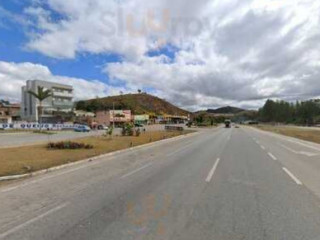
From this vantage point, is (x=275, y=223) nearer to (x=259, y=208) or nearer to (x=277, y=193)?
(x=259, y=208)

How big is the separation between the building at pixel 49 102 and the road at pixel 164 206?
104m

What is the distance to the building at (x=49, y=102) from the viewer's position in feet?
376

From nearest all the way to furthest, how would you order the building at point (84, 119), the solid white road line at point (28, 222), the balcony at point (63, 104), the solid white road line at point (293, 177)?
the solid white road line at point (28, 222) → the solid white road line at point (293, 177) → the building at point (84, 119) → the balcony at point (63, 104)

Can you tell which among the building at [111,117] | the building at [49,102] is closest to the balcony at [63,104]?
the building at [49,102]

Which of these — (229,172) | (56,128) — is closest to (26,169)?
(229,172)

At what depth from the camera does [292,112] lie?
184m

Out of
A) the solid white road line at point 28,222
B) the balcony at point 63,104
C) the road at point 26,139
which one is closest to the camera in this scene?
the solid white road line at point 28,222

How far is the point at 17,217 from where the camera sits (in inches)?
284

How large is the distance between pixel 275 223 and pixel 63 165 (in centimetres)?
1104

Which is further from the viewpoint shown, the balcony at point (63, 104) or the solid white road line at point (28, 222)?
the balcony at point (63, 104)

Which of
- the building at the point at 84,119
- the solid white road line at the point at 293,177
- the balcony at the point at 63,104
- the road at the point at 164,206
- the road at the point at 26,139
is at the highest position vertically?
the balcony at the point at 63,104

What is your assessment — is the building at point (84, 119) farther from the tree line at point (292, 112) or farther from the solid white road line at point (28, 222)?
the tree line at point (292, 112)

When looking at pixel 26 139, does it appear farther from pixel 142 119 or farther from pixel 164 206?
pixel 142 119

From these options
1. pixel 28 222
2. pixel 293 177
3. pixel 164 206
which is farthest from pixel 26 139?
pixel 28 222
